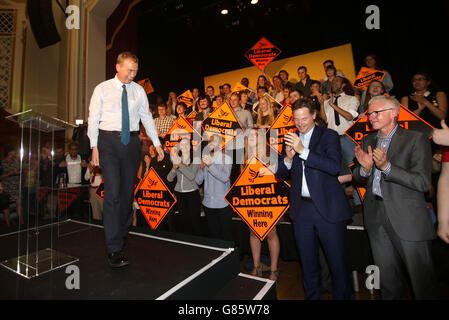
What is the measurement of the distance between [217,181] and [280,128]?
1281 millimetres

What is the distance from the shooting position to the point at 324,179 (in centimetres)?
222

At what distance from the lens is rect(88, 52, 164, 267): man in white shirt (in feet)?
6.91

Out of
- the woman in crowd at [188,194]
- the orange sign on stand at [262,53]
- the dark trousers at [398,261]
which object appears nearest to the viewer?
the dark trousers at [398,261]

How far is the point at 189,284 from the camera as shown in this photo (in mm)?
1753

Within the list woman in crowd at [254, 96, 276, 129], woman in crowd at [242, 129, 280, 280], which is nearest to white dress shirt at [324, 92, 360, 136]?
woman in crowd at [254, 96, 276, 129]

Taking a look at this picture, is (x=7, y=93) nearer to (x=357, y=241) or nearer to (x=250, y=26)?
(x=250, y=26)

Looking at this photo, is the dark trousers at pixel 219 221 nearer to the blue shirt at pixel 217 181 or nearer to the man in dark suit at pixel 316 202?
the blue shirt at pixel 217 181

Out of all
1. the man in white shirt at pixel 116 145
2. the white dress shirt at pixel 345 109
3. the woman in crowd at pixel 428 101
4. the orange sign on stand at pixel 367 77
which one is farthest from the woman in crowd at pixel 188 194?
the woman in crowd at pixel 428 101

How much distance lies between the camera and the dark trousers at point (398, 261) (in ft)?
5.71

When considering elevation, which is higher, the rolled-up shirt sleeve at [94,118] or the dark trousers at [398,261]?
the rolled-up shirt sleeve at [94,118]

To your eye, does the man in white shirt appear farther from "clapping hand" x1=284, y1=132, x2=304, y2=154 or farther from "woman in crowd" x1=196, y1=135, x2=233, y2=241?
"clapping hand" x1=284, y1=132, x2=304, y2=154

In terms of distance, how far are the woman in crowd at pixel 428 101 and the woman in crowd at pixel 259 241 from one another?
237 centimetres

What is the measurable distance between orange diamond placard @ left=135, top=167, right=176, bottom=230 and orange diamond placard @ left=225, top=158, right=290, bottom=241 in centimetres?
121

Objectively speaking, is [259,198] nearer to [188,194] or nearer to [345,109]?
[188,194]
